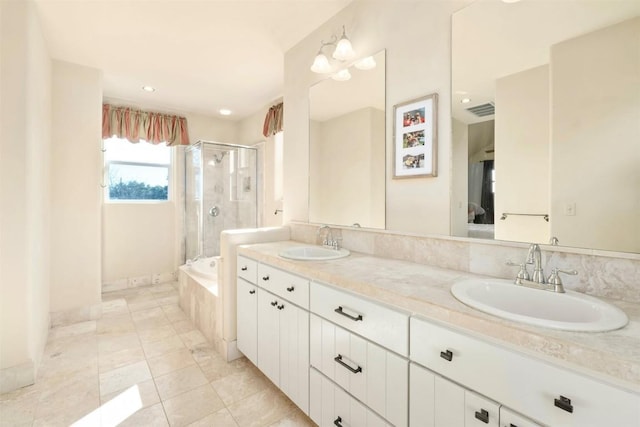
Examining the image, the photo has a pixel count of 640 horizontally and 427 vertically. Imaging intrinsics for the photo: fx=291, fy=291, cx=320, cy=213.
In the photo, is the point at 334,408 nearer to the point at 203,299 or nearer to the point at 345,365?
the point at 345,365

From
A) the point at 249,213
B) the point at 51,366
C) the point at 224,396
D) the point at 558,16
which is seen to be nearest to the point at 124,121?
the point at 249,213

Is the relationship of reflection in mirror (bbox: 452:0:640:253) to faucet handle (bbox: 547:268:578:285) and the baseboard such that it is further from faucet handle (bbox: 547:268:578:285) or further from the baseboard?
the baseboard

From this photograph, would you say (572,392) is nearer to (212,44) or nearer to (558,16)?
(558,16)

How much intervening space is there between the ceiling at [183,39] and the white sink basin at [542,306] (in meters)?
2.00

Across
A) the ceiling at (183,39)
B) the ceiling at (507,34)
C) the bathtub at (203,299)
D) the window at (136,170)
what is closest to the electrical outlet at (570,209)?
the ceiling at (507,34)

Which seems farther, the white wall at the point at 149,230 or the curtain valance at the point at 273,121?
the white wall at the point at 149,230

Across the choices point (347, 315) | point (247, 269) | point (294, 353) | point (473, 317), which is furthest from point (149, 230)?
point (473, 317)

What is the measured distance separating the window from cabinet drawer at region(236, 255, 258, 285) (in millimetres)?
2786

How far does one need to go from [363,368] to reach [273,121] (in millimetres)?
3171

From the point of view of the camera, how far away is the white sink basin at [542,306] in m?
0.75

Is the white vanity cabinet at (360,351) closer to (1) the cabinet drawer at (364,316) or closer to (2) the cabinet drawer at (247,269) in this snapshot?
(1) the cabinet drawer at (364,316)

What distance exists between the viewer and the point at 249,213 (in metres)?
4.21

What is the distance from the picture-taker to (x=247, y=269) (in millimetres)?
2006

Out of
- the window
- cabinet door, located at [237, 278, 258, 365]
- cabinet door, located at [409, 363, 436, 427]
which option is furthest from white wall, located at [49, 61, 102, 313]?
cabinet door, located at [409, 363, 436, 427]
